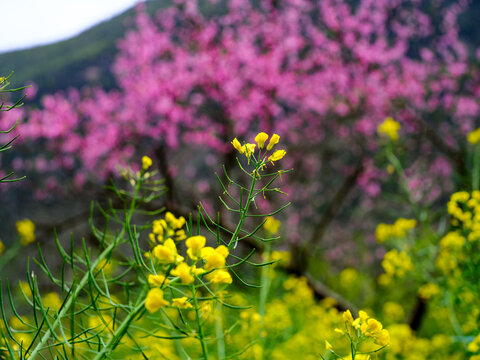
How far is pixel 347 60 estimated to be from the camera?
248 inches

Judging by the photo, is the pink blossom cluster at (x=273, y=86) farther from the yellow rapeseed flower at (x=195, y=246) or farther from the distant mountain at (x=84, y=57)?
Result: the yellow rapeseed flower at (x=195, y=246)

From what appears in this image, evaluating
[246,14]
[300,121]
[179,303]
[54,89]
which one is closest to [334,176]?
[300,121]

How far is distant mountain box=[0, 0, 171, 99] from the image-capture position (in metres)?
7.26

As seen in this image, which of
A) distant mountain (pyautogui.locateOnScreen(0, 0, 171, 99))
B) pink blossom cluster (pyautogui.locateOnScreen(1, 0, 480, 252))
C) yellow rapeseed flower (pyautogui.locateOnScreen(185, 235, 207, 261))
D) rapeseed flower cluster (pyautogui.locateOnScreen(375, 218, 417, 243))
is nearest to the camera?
yellow rapeseed flower (pyautogui.locateOnScreen(185, 235, 207, 261))

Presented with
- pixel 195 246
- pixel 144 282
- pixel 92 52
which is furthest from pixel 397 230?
pixel 92 52

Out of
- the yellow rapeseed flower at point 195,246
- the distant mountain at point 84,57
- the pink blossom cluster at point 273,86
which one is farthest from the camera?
the distant mountain at point 84,57

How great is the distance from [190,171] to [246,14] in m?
3.64

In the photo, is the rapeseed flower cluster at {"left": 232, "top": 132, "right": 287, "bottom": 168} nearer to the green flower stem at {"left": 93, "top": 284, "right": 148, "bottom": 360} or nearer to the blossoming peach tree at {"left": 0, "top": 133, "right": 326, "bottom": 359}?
the blossoming peach tree at {"left": 0, "top": 133, "right": 326, "bottom": 359}

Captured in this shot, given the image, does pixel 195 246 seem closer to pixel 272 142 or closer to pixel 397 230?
pixel 272 142

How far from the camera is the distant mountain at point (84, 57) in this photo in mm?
7258

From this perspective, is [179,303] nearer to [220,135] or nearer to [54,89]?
[220,135]

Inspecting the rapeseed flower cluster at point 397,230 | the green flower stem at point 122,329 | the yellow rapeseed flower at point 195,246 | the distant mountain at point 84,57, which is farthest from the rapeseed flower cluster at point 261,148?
the distant mountain at point 84,57

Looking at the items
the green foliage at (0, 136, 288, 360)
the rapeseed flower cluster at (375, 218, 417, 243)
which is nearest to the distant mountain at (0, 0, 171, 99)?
the rapeseed flower cluster at (375, 218, 417, 243)

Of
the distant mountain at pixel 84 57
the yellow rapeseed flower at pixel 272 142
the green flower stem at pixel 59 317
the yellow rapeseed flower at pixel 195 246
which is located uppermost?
the distant mountain at pixel 84 57
